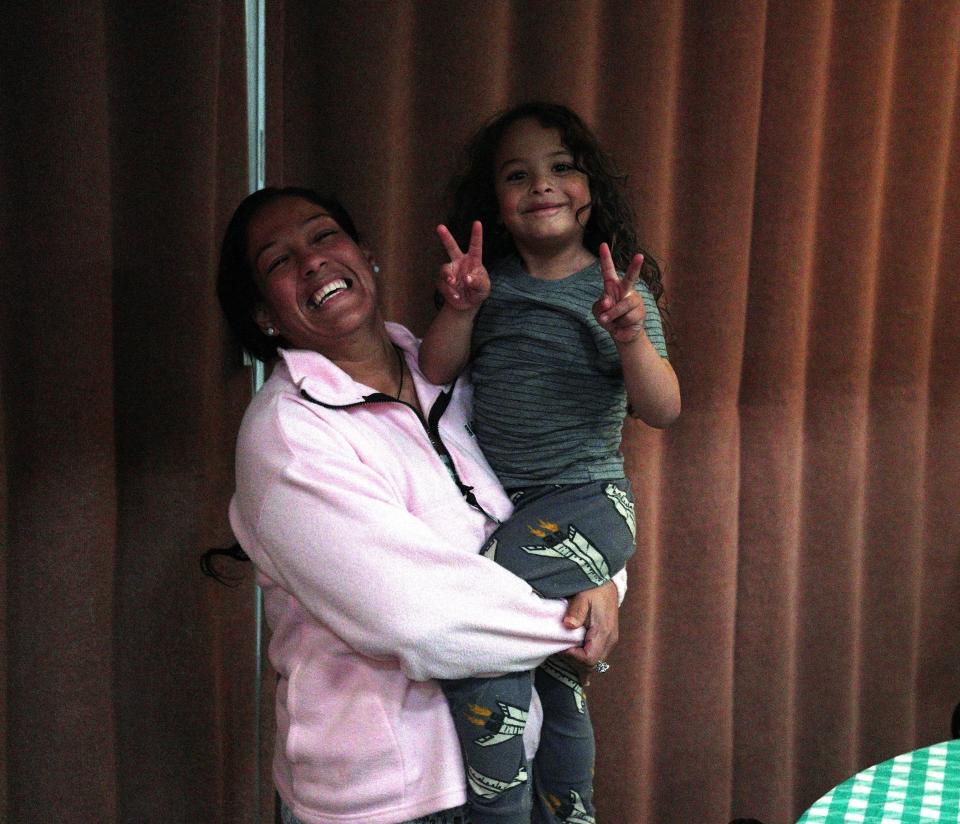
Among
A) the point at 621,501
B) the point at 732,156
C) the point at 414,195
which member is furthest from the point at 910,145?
the point at 621,501

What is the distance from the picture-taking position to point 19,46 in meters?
1.43

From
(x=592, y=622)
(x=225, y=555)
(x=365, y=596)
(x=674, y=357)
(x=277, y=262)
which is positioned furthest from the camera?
(x=674, y=357)

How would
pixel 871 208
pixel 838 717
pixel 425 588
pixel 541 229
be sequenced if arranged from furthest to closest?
pixel 838 717 → pixel 871 208 → pixel 541 229 → pixel 425 588

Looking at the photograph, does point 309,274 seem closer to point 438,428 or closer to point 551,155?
point 438,428

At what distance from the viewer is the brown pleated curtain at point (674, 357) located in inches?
59.6

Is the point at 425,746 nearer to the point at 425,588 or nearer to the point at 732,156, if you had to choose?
the point at 425,588

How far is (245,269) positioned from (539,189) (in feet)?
1.48

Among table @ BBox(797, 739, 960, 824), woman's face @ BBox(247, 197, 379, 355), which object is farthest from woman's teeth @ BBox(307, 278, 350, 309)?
table @ BBox(797, 739, 960, 824)

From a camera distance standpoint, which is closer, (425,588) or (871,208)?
(425,588)

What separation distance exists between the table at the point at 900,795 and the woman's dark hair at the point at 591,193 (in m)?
0.77

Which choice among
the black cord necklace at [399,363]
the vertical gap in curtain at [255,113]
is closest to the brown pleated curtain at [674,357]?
the vertical gap in curtain at [255,113]

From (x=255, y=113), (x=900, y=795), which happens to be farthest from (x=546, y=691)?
(x=255, y=113)

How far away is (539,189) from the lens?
1.40 metres

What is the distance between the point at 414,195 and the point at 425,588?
2.89 feet
